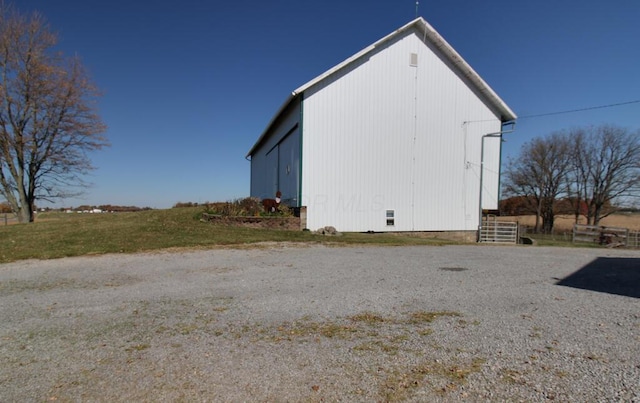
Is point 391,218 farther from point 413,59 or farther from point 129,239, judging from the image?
point 129,239

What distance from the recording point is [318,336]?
12.1 feet

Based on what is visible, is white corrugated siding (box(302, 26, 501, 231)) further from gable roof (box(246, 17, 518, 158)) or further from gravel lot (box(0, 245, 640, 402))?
gravel lot (box(0, 245, 640, 402))

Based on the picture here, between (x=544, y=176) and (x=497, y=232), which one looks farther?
(x=544, y=176)

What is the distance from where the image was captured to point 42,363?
3.12 meters

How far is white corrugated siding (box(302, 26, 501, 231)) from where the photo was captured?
16234 mm

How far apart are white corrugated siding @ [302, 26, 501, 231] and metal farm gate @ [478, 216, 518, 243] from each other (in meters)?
0.83

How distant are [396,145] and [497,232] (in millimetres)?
7451

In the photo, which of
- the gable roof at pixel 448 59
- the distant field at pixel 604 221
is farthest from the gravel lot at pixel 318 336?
the distant field at pixel 604 221

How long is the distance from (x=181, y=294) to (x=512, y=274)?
6282mm

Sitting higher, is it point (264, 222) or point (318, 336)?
point (264, 222)

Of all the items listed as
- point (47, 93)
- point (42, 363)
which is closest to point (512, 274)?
point (42, 363)

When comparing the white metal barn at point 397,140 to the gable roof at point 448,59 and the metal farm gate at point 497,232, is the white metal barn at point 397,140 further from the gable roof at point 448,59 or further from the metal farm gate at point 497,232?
the metal farm gate at point 497,232

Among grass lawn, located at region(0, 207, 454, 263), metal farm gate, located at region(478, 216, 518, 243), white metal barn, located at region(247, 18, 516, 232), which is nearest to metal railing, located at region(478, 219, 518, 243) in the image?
metal farm gate, located at region(478, 216, 518, 243)

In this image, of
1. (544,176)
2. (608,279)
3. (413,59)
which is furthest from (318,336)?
(544,176)
